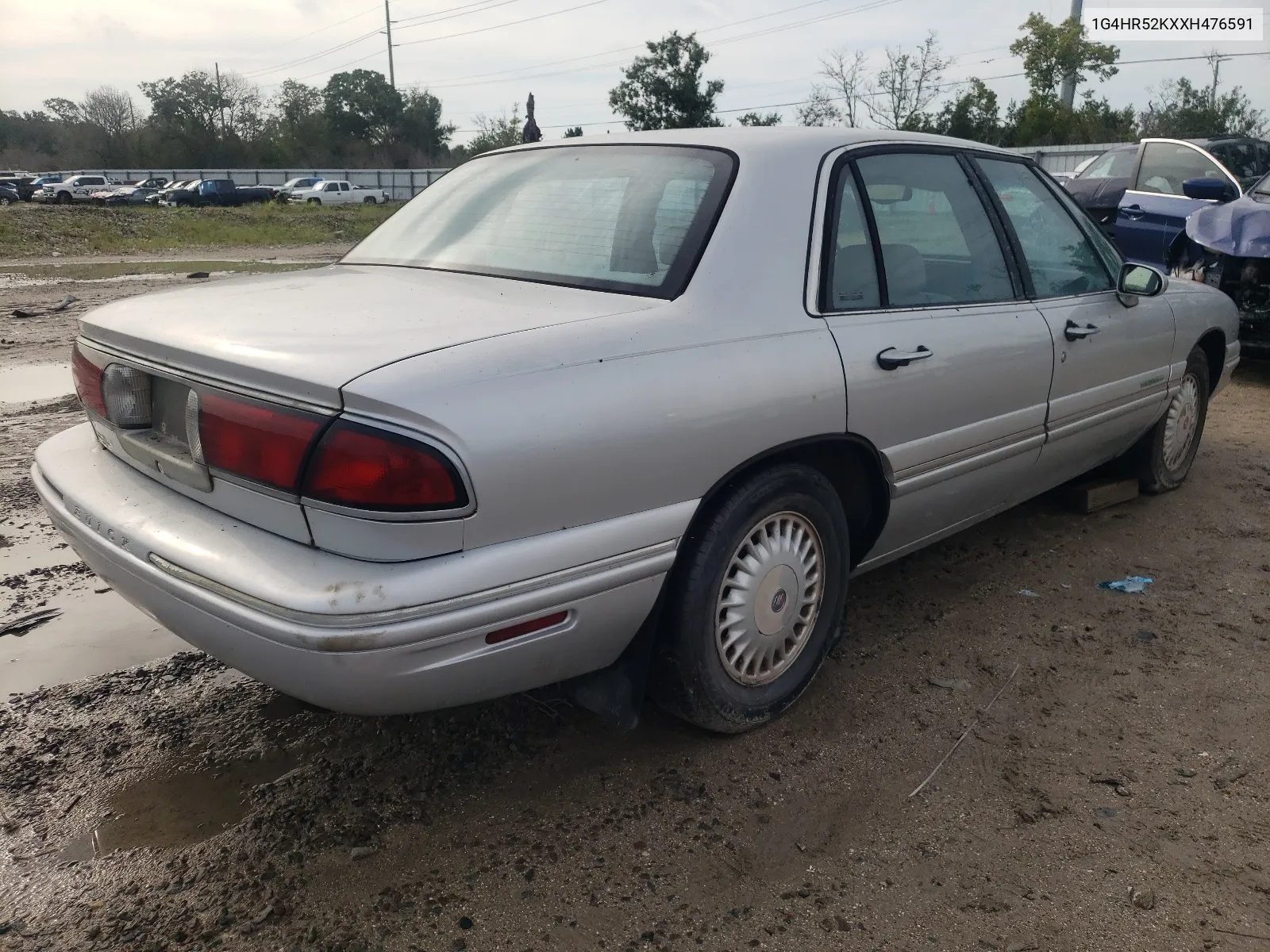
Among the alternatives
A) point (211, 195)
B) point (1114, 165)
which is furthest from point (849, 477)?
point (211, 195)

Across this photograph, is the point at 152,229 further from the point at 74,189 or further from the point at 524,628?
the point at 524,628

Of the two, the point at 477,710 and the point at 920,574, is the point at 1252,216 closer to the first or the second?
the point at 920,574

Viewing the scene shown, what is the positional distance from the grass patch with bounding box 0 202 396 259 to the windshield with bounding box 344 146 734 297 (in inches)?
667

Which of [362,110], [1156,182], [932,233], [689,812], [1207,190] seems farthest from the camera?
[362,110]

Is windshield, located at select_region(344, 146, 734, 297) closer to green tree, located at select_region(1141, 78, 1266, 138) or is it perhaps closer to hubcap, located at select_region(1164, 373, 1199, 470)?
hubcap, located at select_region(1164, 373, 1199, 470)

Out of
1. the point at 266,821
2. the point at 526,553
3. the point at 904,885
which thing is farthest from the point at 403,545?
the point at 904,885

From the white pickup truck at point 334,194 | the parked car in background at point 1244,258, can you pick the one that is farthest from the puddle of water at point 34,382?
the white pickup truck at point 334,194

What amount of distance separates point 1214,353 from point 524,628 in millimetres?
4192

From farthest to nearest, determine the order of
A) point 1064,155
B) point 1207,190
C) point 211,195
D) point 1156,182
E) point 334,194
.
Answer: point 334,194, point 211,195, point 1064,155, point 1156,182, point 1207,190

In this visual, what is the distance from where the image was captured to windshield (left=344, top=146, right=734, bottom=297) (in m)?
2.53

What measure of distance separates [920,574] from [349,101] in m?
76.7

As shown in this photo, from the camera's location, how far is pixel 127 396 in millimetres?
2396

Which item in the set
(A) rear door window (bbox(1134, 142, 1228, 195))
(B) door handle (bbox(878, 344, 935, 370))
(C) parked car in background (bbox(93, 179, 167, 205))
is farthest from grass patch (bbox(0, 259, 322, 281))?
(C) parked car in background (bbox(93, 179, 167, 205))

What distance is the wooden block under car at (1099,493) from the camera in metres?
4.49
